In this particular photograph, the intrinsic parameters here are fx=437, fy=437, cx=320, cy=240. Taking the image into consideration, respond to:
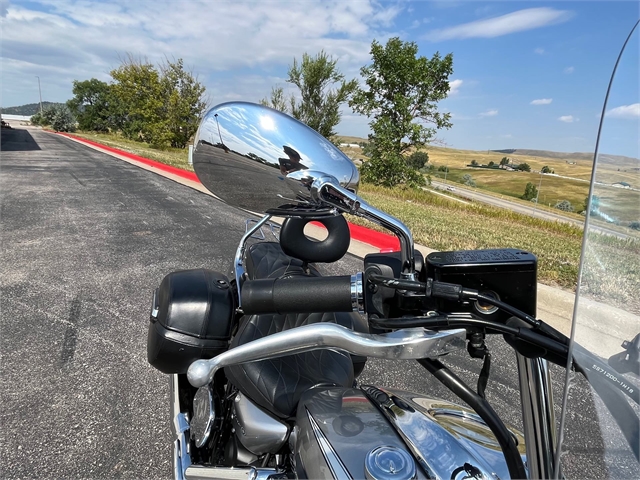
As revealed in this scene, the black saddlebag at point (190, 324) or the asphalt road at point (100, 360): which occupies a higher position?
the black saddlebag at point (190, 324)

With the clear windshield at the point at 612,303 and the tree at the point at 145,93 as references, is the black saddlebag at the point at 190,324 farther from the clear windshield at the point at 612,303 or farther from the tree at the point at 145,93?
the tree at the point at 145,93

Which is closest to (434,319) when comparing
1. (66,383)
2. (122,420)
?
(122,420)

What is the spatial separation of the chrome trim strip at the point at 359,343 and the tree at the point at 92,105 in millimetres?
70769

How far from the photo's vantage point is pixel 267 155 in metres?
0.89

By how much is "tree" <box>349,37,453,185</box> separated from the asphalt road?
47.1 feet

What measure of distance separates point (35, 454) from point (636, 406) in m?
2.44

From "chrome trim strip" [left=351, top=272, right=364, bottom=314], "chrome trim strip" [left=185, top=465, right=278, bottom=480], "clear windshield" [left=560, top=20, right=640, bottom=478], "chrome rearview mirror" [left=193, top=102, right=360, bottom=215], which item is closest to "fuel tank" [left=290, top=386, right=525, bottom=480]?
"chrome trim strip" [left=185, top=465, right=278, bottom=480]

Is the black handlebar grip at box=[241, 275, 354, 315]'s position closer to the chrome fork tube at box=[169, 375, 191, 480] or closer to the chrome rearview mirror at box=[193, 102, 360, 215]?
the chrome rearview mirror at box=[193, 102, 360, 215]

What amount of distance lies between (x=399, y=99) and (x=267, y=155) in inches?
→ 791

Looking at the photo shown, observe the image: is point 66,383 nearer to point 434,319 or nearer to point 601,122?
point 434,319

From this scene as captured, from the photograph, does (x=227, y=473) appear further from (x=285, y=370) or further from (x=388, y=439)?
(x=388, y=439)

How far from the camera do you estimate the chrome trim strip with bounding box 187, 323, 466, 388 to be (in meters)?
0.80

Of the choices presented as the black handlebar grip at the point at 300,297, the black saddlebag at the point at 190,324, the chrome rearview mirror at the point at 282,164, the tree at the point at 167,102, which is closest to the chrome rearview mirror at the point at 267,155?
the chrome rearview mirror at the point at 282,164

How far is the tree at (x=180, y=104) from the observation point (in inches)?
1150
